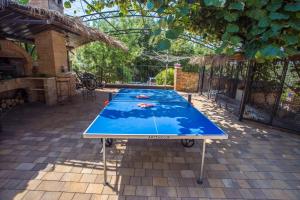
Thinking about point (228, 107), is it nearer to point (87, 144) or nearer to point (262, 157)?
point (262, 157)

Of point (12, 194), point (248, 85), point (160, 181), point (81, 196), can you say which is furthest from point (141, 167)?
point (248, 85)

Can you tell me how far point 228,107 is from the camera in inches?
303

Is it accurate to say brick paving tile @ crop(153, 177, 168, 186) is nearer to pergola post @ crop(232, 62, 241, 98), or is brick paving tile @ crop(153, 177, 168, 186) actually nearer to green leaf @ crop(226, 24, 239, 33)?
green leaf @ crop(226, 24, 239, 33)

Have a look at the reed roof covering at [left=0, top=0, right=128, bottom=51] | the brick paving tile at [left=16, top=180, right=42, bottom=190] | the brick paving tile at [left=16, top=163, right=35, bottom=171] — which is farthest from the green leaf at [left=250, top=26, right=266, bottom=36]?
the reed roof covering at [left=0, top=0, right=128, bottom=51]

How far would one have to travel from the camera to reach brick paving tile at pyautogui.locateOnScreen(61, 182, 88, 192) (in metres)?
2.62

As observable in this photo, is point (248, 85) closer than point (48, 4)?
Yes

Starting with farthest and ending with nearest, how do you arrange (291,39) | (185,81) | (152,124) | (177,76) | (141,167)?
(185,81)
(177,76)
(141,167)
(152,124)
(291,39)

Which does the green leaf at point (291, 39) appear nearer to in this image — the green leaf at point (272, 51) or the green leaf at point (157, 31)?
the green leaf at point (272, 51)

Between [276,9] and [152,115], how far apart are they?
224 centimetres

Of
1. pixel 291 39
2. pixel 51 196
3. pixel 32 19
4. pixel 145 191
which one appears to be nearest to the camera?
pixel 291 39

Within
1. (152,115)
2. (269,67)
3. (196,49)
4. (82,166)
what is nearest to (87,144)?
(82,166)

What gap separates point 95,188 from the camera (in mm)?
2670

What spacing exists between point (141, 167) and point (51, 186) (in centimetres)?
141

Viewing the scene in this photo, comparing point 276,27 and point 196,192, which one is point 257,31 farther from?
point 196,192
